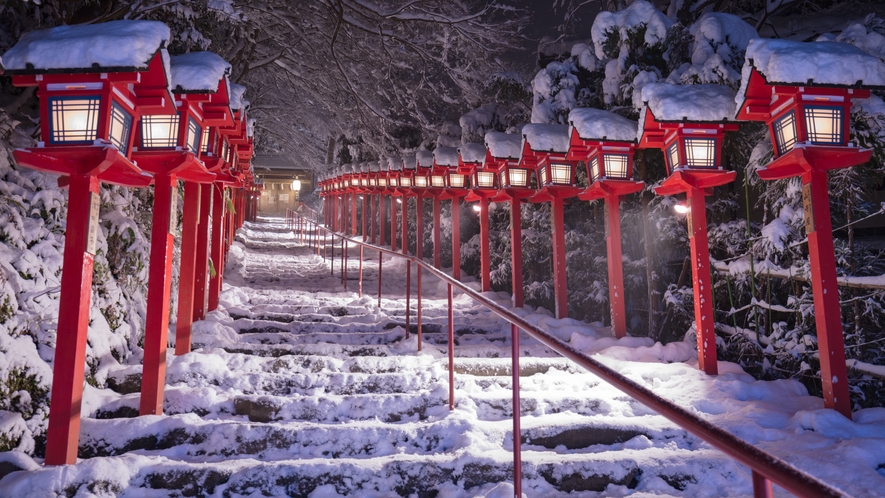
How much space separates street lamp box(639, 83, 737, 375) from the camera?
485cm

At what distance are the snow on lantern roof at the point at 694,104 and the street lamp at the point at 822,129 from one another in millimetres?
810

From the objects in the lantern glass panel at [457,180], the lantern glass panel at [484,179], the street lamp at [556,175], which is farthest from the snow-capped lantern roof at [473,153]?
the street lamp at [556,175]

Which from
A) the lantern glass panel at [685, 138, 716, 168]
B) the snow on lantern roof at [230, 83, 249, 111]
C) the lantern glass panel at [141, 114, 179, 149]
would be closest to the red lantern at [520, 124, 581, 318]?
the lantern glass panel at [685, 138, 716, 168]

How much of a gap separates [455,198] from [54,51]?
941 cm

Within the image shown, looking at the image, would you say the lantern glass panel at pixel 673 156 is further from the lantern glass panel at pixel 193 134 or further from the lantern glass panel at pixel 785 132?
the lantern glass panel at pixel 193 134

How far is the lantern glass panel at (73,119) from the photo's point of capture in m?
2.90

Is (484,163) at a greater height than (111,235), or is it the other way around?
(484,163)

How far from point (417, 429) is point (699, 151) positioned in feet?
13.1

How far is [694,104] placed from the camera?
4.86 metres

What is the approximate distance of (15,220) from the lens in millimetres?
3781

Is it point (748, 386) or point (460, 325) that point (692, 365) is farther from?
point (460, 325)

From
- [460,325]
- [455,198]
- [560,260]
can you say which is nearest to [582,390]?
[460,325]

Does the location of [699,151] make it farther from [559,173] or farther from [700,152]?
[559,173]

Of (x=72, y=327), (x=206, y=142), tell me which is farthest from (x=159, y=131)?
(x=72, y=327)
